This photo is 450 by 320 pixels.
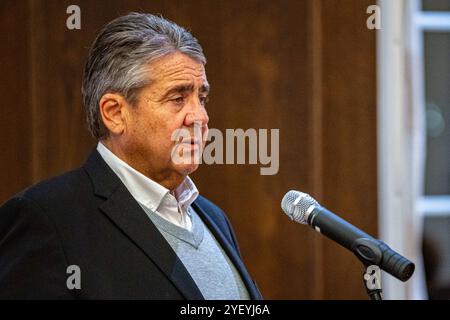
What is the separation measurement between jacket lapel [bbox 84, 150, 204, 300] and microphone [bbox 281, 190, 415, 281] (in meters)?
0.20

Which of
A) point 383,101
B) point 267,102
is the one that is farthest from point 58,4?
point 383,101

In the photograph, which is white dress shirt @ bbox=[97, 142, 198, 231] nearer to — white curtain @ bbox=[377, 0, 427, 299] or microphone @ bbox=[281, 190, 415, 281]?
microphone @ bbox=[281, 190, 415, 281]


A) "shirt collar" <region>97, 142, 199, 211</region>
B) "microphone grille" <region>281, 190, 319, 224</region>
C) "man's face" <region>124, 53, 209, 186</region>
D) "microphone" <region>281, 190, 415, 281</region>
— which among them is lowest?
"microphone" <region>281, 190, 415, 281</region>

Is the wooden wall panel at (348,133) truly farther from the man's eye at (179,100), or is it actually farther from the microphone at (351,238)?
the microphone at (351,238)

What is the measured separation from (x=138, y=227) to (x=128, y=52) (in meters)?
0.30

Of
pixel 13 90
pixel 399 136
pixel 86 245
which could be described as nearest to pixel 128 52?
pixel 86 245

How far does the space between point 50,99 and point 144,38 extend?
80 centimetres

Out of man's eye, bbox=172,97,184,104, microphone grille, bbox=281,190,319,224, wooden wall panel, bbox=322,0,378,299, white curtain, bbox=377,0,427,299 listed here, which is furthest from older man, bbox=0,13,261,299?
white curtain, bbox=377,0,427,299

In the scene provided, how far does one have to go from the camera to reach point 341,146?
2326mm

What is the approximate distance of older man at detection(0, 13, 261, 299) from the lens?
1.17 m

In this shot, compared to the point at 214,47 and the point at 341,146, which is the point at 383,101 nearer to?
the point at 341,146
